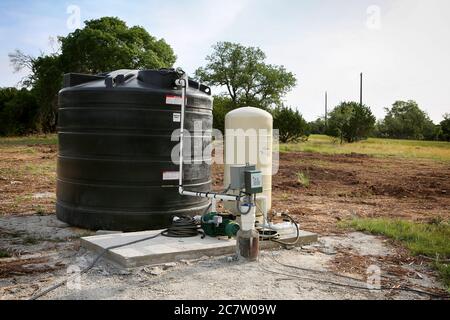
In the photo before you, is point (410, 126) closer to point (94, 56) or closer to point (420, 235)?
point (94, 56)

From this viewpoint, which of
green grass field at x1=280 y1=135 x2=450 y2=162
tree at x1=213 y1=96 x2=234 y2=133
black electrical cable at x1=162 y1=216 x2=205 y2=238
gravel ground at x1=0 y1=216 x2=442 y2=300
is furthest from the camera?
tree at x1=213 y1=96 x2=234 y2=133

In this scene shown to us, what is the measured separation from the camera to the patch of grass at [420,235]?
534 centimetres

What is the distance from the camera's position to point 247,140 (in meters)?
6.97

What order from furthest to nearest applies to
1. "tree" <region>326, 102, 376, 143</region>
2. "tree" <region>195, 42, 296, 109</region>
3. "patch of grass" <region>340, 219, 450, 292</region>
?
"tree" <region>195, 42, 296, 109</region>
"tree" <region>326, 102, 376, 143</region>
"patch of grass" <region>340, 219, 450, 292</region>

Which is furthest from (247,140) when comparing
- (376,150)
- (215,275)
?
(376,150)

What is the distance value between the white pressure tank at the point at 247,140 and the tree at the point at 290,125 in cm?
2808

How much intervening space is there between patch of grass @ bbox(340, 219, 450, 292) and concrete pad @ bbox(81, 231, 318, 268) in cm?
149

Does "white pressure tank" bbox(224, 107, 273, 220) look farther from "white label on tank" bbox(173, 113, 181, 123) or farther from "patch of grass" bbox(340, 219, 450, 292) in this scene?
"patch of grass" bbox(340, 219, 450, 292)

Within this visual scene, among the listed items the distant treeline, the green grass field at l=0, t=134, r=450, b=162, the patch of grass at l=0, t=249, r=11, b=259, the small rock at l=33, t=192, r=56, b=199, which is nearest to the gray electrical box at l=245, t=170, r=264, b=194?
the patch of grass at l=0, t=249, r=11, b=259

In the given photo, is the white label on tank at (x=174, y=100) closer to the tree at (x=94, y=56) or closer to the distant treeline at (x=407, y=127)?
the tree at (x=94, y=56)

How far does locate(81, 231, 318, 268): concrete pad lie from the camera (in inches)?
186

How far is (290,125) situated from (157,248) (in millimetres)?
30854
